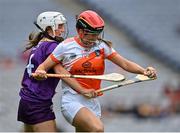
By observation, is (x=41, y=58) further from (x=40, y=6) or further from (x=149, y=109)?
(x=40, y=6)

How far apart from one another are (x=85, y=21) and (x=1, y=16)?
24.9ft

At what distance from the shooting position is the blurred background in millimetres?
11859

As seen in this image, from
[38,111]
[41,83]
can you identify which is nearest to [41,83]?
[41,83]

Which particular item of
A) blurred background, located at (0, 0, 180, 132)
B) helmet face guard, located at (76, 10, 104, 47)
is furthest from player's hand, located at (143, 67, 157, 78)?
blurred background, located at (0, 0, 180, 132)

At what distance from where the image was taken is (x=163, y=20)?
13297 mm

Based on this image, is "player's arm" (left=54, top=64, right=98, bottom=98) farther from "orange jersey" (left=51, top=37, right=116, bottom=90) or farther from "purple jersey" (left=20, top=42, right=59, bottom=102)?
"purple jersey" (left=20, top=42, right=59, bottom=102)

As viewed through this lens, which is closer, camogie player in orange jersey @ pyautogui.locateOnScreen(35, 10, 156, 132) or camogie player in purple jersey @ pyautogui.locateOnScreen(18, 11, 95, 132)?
camogie player in orange jersey @ pyautogui.locateOnScreen(35, 10, 156, 132)

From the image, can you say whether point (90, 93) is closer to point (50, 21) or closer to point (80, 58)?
point (80, 58)

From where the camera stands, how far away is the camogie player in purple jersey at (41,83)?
5895 mm

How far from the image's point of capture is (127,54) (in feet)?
42.1

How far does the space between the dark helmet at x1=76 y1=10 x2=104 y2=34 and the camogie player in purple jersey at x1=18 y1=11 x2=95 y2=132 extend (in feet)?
1.03

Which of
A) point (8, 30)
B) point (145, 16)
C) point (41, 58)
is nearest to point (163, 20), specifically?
point (145, 16)

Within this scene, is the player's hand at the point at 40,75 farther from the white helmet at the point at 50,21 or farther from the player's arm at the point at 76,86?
the white helmet at the point at 50,21

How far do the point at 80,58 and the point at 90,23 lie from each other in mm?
283
